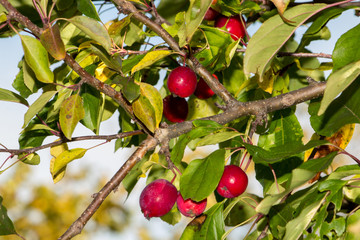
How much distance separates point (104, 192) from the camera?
79 cm

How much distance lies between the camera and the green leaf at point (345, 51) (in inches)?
26.9

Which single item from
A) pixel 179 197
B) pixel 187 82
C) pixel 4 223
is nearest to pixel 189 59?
pixel 187 82

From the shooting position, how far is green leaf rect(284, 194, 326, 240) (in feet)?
2.21

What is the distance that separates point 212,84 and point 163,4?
1.10 feet

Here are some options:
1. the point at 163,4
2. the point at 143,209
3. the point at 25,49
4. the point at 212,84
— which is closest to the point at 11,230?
the point at 143,209

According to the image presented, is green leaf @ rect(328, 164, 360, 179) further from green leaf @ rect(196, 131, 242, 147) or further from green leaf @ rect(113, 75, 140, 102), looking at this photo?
green leaf @ rect(113, 75, 140, 102)

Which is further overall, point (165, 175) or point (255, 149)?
point (165, 175)

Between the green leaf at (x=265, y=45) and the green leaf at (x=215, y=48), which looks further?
the green leaf at (x=215, y=48)

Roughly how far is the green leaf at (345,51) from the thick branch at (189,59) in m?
0.21

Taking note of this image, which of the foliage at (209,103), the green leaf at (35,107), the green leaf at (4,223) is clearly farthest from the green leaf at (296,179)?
the green leaf at (4,223)

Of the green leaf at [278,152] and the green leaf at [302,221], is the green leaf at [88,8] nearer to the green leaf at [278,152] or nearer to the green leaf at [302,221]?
the green leaf at [278,152]

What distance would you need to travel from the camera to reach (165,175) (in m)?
1.01

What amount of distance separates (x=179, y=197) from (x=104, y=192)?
0.15 metres

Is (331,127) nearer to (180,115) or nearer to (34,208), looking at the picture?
(180,115)
